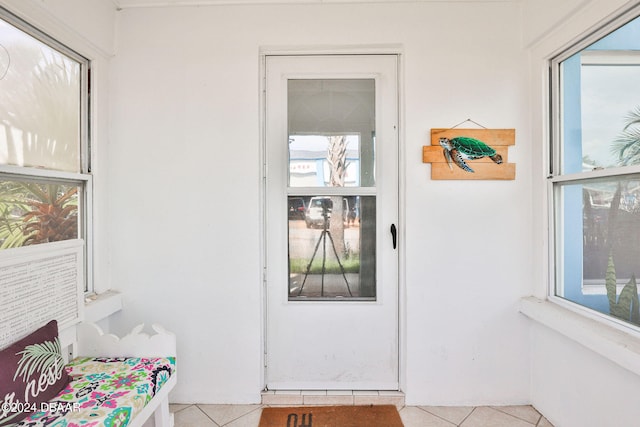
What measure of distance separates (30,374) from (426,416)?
201 cm

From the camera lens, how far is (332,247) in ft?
7.28

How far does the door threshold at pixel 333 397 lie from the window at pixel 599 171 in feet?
4.00

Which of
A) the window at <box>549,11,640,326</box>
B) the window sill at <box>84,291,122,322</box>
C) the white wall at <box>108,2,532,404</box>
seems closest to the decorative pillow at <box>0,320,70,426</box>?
the window sill at <box>84,291,122,322</box>

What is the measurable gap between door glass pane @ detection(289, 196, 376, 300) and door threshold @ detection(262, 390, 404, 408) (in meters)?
0.62

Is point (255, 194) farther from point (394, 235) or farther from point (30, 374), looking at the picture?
point (30, 374)

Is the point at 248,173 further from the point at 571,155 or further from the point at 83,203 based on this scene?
the point at 571,155

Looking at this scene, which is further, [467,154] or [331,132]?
[331,132]

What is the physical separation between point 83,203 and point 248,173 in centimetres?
101

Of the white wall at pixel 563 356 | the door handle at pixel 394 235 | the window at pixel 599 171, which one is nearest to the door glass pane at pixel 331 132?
the door handle at pixel 394 235

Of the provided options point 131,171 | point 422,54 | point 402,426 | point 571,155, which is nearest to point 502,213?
point 571,155

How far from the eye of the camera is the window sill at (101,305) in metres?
1.88

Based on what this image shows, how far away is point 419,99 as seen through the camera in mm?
2094

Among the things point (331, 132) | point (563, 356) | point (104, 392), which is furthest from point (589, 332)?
point (104, 392)

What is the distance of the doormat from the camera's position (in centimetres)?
191
